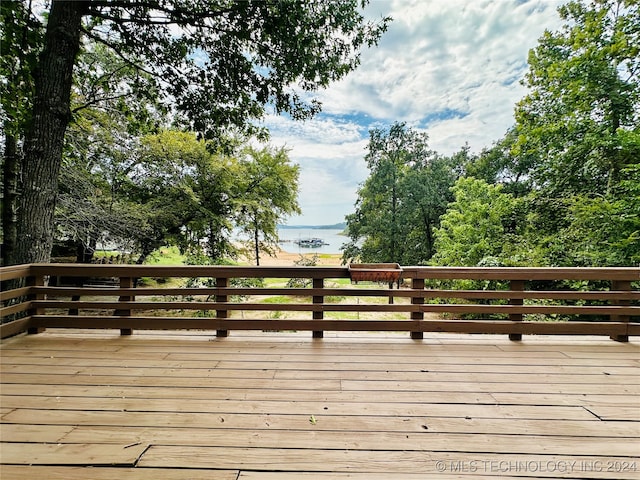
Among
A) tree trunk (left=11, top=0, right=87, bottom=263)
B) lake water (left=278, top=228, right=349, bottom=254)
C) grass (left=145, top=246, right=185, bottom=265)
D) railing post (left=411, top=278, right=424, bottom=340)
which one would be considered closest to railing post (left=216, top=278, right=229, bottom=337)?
railing post (left=411, top=278, right=424, bottom=340)

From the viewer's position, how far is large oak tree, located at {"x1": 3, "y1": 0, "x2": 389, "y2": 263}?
9.70 ft

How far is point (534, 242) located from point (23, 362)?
9.49 m

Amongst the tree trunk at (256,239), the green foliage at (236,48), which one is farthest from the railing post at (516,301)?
the tree trunk at (256,239)

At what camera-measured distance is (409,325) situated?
2.84 m

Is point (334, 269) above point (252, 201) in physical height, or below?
below

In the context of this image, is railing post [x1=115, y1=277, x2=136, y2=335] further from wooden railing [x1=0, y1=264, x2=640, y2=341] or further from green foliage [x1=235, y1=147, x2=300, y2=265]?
green foliage [x1=235, y1=147, x2=300, y2=265]

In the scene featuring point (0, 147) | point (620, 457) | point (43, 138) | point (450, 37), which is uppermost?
point (450, 37)

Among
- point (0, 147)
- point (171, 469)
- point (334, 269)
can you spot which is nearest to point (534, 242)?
point (334, 269)

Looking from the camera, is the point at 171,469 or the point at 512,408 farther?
the point at 512,408

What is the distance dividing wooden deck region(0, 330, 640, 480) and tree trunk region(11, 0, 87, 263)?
3.74 feet

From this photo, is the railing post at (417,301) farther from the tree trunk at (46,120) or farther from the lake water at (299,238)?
the lake water at (299,238)

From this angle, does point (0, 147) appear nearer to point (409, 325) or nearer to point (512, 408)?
point (409, 325)

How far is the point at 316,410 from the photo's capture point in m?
1.68

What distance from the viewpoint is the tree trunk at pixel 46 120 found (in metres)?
2.93
